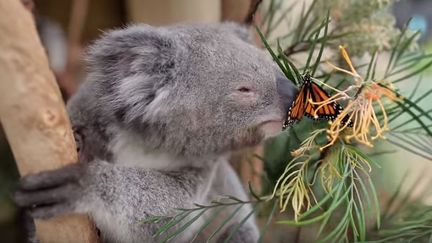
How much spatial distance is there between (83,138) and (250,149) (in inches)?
18.1

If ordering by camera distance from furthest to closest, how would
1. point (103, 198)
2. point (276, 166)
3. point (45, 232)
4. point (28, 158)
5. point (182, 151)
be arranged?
point (276, 166)
point (182, 151)
point (103, 198)
point (45, 232)
point (28, 158)

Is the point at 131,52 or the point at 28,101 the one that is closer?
the point at 28,101

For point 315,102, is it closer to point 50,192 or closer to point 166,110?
point 166,110

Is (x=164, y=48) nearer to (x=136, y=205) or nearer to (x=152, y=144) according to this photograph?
(x=152, y=144)

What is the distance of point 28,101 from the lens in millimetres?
1053

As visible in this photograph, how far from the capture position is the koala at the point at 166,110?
142 centimetres

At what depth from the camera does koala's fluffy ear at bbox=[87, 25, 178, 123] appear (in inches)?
56.4

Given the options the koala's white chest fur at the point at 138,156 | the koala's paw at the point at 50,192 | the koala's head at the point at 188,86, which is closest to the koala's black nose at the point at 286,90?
the koala's head at the point at 188,86

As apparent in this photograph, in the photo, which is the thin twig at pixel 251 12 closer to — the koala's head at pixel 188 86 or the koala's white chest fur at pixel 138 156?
the koala's head at pixel 188 86

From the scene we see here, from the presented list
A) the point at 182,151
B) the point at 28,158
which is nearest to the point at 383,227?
the point at 182,151

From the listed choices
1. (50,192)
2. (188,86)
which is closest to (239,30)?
(188,86)

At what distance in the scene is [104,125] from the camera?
163cm

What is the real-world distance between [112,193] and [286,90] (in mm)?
474

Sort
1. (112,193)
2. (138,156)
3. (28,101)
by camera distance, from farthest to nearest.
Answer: (138,156)
(112,193)
(28,101)
